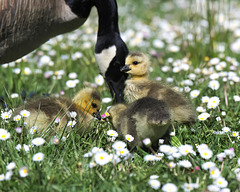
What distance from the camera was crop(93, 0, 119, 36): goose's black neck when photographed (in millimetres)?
4035

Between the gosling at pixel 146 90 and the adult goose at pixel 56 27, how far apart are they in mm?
102

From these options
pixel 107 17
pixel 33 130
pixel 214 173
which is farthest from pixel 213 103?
pixel 33 130

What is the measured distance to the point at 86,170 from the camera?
2719 mm

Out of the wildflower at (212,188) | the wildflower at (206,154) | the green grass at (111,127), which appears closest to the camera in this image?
the wildflower at (212,188)

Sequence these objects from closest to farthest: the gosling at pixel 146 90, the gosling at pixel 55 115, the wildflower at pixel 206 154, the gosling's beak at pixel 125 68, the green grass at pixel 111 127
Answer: the green grass at pixel 111 127, the wildflower at pixel 206 154, the gosling at pixel 55 115, the gosling at pixel 146 90, the gosling's beak at pixel 125 68

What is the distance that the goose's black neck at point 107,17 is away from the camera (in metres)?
4.04

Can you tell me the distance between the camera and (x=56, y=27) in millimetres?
4090

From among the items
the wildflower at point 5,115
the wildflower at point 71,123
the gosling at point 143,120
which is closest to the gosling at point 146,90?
the gosling at point 143,120

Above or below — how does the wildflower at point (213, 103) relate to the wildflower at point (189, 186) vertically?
below

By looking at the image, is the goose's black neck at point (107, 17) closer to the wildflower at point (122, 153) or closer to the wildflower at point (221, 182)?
the wildflower at point (122, 153)

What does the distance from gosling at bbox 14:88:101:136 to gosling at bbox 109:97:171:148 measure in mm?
236

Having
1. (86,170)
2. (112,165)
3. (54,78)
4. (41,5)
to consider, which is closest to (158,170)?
(112,165)

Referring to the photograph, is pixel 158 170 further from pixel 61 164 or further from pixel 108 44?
pixel 108 44

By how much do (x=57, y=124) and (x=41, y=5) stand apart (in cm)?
121
